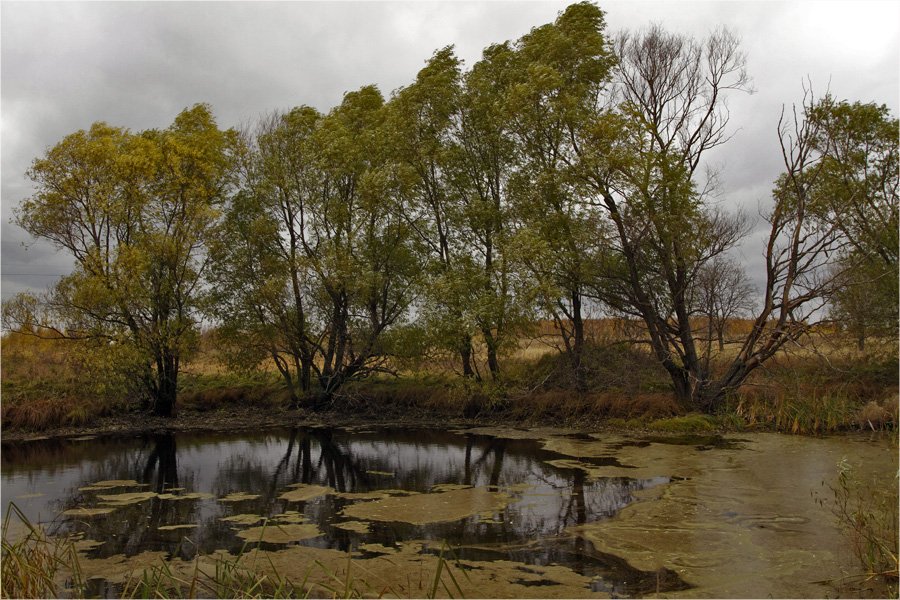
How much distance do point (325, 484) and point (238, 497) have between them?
6.48ft

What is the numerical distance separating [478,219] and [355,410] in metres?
9.48

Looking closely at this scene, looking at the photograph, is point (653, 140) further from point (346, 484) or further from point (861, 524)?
point (861, 524)

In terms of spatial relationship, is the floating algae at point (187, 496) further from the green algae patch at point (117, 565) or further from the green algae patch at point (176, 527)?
the green algae patch at point (117, 565)

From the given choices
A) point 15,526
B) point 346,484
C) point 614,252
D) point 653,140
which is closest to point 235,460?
point 346,484

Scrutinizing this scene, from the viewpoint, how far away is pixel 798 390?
19906mm

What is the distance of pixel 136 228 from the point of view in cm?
2661

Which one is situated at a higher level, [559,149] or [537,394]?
[559,149]

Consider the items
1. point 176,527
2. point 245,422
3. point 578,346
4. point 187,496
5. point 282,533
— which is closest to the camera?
point 282,533

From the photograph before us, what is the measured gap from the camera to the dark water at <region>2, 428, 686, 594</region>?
971 centimetres

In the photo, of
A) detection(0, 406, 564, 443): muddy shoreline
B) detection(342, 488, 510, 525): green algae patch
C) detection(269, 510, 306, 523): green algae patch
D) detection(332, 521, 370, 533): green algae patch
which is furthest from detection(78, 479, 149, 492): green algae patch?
detection(0, 406, 564, 443): muddy shoreline

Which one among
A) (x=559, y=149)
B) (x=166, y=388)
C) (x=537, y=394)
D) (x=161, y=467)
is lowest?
(x=161, y=467)

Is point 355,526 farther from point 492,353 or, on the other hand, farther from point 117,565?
point 492,353

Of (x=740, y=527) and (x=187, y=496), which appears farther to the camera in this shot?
(x=187, y=496)

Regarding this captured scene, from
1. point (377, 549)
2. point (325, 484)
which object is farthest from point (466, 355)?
point (377, 549)
